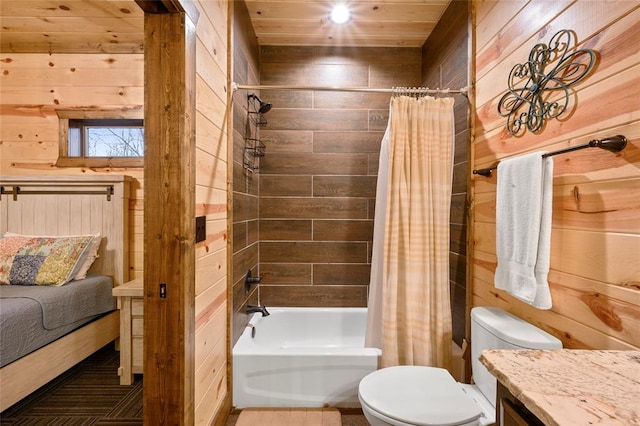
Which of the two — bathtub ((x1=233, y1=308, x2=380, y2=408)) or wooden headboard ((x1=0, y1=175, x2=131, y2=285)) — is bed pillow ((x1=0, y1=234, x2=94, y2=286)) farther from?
bathtub ((x1=233, y1=308, x2=380, y2=408))

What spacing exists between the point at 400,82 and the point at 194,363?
99.9 inches

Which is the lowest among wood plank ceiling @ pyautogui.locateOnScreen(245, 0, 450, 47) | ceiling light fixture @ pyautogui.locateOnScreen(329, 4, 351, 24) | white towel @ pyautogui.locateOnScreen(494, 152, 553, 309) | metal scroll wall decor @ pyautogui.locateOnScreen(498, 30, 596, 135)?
white towel @ pyautogui.locateOnScreen(494, 152, 553, 309)

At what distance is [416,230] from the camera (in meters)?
1.80

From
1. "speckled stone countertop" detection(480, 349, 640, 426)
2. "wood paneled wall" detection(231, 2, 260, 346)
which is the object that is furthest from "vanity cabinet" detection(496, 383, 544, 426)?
A: "wood paneled wall" detection(231, 2, 260, 346)

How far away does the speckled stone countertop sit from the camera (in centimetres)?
55

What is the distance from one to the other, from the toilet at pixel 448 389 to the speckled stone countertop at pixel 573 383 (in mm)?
377

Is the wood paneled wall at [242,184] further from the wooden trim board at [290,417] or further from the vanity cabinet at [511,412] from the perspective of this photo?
the vanity cabinet at [511,412]

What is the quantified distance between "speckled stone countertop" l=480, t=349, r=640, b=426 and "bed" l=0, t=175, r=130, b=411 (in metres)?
2.37

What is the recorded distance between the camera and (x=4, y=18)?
88.9 inches

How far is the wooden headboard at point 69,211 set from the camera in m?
2.46

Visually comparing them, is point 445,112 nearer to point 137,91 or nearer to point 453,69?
point 453,69

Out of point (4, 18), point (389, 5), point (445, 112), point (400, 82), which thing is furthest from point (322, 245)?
point (4, 18)

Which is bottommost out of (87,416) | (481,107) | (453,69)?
(87,416)

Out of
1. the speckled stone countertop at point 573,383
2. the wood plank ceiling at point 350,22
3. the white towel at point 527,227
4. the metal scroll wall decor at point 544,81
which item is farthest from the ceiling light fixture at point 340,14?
the speckled stone countertop at point 573,383
